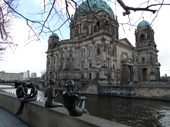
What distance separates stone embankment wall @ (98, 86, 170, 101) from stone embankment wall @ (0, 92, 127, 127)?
81.0 feet

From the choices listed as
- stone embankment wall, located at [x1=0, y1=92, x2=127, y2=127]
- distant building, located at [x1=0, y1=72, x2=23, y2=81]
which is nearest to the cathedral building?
stone embankment wall, located at [x1=0, y1=92, x2=127, y2=127]

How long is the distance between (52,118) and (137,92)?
85.2 feet

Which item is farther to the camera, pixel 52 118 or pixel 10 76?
pixel 10 76

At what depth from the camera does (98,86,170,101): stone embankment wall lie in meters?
23.7

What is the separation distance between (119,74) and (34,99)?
4114 centimetres

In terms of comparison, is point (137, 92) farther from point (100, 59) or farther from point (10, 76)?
point (10, 76)

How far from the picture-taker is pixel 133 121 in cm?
1113

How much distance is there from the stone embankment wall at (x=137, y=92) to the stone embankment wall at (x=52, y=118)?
2470 centimetres

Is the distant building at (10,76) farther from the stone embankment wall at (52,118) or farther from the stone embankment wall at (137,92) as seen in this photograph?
the stone embankment wall at (52,118)

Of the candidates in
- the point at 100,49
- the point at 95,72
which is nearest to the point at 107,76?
the point at 95,72

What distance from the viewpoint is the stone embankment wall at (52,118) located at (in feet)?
10.3

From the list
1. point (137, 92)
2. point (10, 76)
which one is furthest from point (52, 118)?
point (10, 76)

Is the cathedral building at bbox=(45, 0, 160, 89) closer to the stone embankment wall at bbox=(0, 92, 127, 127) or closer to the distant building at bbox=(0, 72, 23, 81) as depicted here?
the stone embankment wall at bbox=(0, 92, 127, 127)

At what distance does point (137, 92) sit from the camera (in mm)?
26875
